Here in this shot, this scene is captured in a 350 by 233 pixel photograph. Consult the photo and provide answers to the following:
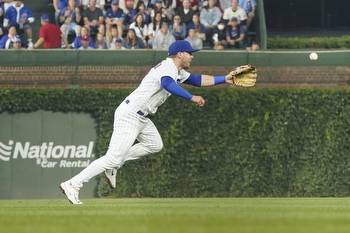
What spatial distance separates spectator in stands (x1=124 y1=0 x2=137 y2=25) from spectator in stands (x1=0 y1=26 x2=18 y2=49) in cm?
228

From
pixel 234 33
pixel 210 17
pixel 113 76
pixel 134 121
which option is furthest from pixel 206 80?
pixel 234 33

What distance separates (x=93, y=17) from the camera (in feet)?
79.5

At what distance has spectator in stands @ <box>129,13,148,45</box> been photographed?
23.9 meters

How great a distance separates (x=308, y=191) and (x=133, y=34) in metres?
4.93

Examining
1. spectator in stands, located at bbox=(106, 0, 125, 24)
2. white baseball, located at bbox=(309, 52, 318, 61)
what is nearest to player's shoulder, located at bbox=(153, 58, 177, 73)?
white baseball, located at bbox=(309, 52, 318, 61)

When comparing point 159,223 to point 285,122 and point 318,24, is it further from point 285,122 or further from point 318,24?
point 318,24

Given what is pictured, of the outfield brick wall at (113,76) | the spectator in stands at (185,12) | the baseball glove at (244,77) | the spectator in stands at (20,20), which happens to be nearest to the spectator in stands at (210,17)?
the spectator in stands at (185,12)

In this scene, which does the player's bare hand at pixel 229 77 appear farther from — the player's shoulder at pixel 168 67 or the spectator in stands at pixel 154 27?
the spectator in stands at pixel 154 27

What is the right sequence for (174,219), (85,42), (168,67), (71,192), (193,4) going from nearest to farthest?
(174,219) < (71,192) < (168,67) < (85,42) < (193,4)

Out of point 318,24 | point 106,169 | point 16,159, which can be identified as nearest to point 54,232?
point 106,169

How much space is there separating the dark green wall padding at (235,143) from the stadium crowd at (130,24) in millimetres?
2343

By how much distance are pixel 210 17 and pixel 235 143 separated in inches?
146

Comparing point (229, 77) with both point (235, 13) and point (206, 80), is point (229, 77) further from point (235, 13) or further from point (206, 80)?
point (235, 13)

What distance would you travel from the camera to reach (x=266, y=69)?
2195cm
